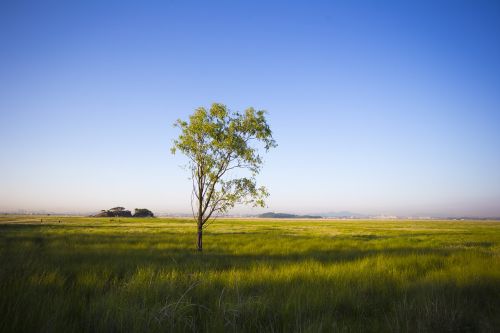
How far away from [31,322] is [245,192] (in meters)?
14.4

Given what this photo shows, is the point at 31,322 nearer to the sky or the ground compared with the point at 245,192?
nearer to the ground

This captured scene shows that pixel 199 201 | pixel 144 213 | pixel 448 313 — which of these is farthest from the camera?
pixel 144 213

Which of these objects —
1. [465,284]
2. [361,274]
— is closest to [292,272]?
[361,274]

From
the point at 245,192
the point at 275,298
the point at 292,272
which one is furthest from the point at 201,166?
the point at 275,298

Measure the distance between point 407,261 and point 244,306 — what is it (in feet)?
32.6

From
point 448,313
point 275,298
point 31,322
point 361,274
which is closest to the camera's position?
point 31,322

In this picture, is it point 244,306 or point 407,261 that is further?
point 407,261

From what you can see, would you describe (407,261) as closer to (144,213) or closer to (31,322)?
(31,322)

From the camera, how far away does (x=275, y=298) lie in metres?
5.66

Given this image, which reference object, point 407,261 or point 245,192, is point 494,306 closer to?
point 407,261

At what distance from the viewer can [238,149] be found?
17.8m

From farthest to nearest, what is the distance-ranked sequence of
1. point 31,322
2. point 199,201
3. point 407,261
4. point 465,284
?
point 199,201, point 407,261, point 465,284, point 31,322

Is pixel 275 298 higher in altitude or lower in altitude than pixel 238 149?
lower

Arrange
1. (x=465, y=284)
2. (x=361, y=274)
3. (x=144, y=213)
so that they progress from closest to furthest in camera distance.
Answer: (x=465, y=284) < (x=361, y=274) < (x=144, y=213)
